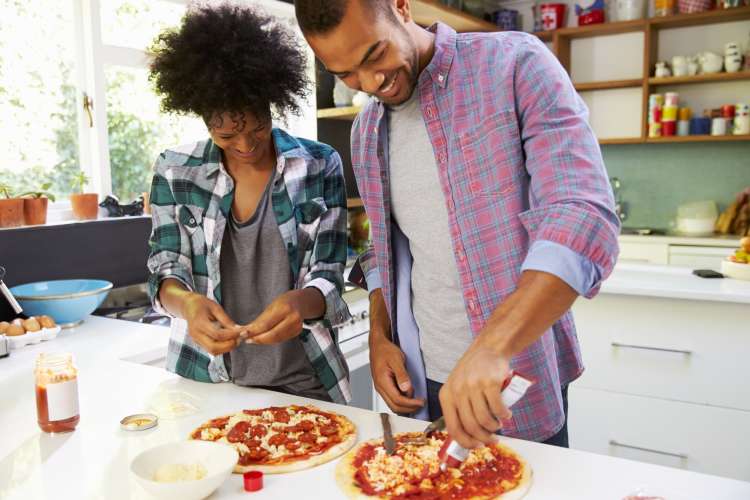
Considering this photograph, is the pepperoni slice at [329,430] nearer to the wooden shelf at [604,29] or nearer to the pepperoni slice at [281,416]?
the pepperoni slice at [281,416]

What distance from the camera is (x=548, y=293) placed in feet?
3.01

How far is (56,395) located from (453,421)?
0.74 m

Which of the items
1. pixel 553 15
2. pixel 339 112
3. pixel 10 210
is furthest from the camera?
pixel 553 15

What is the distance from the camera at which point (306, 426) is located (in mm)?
1182

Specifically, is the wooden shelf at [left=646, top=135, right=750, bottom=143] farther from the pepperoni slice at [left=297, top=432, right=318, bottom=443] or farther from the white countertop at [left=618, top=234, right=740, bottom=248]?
the pepperoni slice at [left=297, top=432, right=318, bottom=443]

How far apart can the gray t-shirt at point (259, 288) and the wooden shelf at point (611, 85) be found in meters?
3.83

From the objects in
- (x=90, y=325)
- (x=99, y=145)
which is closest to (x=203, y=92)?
(x=90, y=325)

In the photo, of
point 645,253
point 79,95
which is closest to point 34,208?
point 79,95

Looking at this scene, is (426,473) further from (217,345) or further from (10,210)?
(10,210)

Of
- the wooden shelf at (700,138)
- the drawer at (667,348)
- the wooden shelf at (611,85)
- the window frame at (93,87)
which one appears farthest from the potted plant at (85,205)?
the wooden shelf at (700,138)

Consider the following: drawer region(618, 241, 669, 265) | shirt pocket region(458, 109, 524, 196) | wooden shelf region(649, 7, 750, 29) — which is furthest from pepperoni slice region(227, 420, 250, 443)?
wooden shelf region(649, 7, 750, 29)

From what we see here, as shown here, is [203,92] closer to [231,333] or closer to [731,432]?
[231,333]

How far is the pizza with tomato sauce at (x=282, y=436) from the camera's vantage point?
106cm

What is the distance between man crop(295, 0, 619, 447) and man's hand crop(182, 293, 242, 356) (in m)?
0.31
